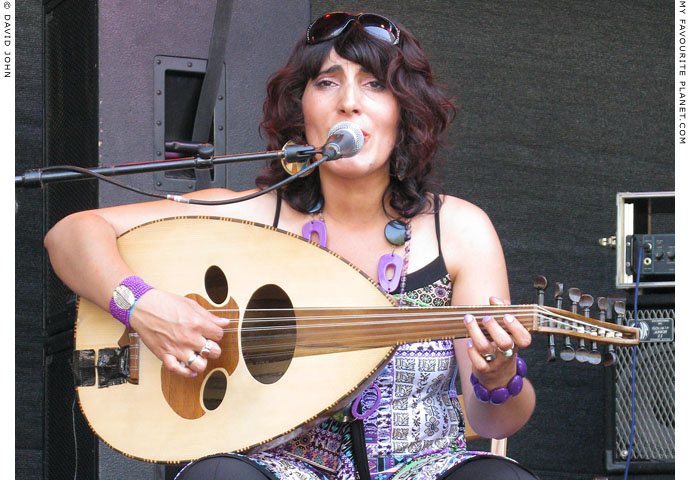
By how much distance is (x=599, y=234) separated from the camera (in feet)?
11.8

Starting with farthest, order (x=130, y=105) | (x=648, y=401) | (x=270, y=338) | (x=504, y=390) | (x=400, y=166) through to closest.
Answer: (x=648, y=401) → (x=130, y=105) → (x=400, y=166) → (x=270, y=338) → (x=504, y=390)

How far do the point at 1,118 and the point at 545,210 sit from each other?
2.31 metres

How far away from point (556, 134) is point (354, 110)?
5.87 feet

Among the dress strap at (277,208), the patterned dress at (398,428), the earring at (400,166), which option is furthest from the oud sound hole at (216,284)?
the earring at (400,166)

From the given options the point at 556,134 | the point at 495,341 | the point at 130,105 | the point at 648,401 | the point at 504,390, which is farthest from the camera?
the point at 556,134

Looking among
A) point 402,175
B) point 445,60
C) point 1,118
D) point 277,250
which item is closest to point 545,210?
point 445,60

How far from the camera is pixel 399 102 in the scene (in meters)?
2.09

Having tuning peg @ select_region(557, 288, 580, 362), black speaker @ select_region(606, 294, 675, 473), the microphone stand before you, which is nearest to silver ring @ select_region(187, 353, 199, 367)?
the microphone stand

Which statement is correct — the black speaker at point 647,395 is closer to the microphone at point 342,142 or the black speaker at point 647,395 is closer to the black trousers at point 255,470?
the black trousers at point 255,470

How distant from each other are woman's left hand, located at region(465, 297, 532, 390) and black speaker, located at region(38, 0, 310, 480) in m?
1.09

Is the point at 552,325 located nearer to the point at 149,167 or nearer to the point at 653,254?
the point at 149,167

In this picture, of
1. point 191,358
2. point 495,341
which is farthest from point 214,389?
point 495,341

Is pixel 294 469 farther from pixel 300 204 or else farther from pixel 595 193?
pixel 595 193

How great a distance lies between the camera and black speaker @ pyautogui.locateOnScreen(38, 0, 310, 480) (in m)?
2.46
